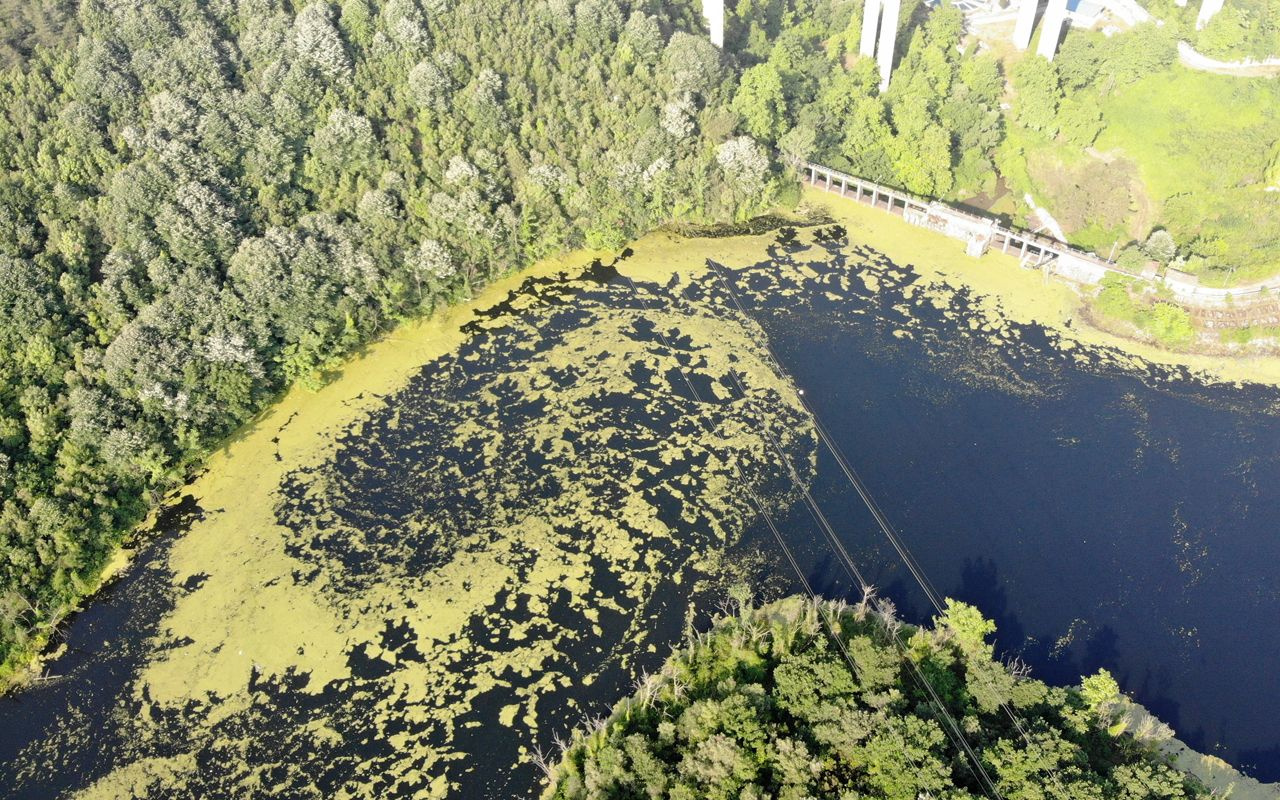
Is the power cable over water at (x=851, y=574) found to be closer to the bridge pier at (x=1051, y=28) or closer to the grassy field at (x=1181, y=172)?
the grassy field at (x=1181, y=172)

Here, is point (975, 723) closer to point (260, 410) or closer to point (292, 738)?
point (292, 738)

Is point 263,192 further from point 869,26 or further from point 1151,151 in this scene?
point 1151,151

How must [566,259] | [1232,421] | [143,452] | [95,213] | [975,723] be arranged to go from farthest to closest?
[566,259]
[95,213]
[1232,421]
[143,452]
[975,723]

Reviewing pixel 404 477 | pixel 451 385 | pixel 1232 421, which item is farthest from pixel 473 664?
pixel 1232 421

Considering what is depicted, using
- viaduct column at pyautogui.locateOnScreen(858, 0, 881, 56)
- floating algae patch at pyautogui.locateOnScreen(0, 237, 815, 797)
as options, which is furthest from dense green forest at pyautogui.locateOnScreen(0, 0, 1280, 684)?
floating algae patch at pyautogui.locateOnScreen(0, 237, 815, 797)

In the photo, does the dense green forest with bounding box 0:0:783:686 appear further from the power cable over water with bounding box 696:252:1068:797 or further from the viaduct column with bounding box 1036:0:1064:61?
the viaduct column with bounding box 1036:0:1064:61

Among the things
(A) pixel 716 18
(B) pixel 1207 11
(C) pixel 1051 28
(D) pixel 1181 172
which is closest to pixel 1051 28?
(C) pixel 1051 28
